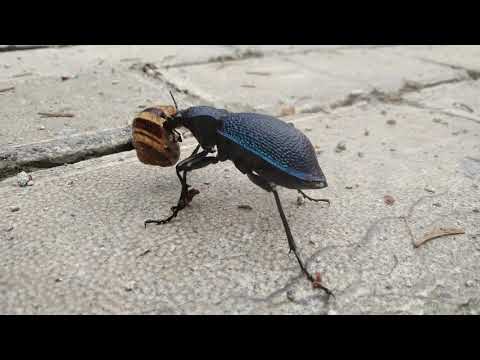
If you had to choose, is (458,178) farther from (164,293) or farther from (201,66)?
(201,66)

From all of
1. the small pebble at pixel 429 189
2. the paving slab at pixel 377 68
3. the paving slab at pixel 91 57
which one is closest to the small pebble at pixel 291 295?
the small pebble at pixel 429 189

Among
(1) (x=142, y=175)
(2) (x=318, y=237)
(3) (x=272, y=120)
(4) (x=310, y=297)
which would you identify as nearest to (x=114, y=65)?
(1) (x=142, y=175)

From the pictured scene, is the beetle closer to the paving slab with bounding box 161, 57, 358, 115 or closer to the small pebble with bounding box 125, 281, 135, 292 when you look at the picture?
the small pebble with bounding box 125, 281, 135, 292

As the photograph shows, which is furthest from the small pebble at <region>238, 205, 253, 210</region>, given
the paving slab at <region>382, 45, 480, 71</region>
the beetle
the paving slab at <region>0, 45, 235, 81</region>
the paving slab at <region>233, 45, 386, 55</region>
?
the paving slab at <region>382, 45, 480, 71</region>

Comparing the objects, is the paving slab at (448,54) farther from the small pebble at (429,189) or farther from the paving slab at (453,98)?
the small pebble at (429,189)

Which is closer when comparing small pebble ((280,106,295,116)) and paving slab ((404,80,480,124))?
small pebble ((280,106,295,116))

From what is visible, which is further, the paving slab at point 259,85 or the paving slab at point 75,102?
the paving slab at point 259,85
